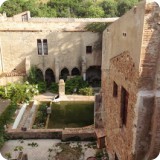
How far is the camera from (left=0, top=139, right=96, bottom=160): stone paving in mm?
11695

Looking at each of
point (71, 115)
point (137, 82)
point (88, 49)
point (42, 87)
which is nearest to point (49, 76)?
point (42, 87)

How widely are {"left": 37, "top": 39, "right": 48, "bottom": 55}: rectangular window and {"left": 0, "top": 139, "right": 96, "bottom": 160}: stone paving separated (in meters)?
11.3

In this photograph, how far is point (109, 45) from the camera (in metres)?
10.4

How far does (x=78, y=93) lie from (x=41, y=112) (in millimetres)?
4816

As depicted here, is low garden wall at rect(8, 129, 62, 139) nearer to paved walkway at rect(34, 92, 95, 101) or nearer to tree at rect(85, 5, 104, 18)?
paved walkway at rect(34, 92, 95, 101)

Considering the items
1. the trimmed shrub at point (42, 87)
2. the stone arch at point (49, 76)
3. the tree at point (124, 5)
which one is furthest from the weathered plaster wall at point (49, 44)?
the tree at point (124, 5)

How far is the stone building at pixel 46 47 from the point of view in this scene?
22406mm

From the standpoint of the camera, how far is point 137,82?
7121 mm

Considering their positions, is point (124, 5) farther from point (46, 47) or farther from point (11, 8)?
point (46, 47)

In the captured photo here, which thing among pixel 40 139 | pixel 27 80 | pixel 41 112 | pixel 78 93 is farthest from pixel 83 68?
pixel 40 139

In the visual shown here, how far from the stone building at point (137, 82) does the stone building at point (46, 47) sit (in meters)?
13.2

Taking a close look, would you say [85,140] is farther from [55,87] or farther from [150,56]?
[55,87]

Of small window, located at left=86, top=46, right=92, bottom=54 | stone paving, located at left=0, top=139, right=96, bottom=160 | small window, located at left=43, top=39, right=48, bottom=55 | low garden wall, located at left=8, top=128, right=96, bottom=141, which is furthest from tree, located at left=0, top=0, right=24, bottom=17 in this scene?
stone paving, located at left=0, top=139, right=96, bottom=160

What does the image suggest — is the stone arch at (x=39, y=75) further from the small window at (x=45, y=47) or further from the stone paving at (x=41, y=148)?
the stone paving at (x=41, y=148)
